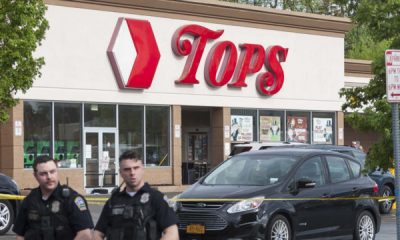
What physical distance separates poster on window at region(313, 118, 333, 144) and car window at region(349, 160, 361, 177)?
2334 centimetres

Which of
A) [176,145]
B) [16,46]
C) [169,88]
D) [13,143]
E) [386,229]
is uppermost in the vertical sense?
[16,46]

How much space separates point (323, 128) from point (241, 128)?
17.3 ft

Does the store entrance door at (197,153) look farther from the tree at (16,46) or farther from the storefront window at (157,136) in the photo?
the tree at (16,46)

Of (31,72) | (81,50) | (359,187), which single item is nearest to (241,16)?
(81,50)

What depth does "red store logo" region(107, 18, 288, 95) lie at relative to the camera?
31.2 m

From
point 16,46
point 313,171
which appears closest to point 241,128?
point 16,46

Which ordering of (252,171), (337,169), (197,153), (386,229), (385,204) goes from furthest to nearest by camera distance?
(197,153)
(385,204)
(386,229)
(337,169)
(252,171)

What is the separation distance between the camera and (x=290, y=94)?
3769 centimetres

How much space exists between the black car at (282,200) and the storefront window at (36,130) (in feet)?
49.6

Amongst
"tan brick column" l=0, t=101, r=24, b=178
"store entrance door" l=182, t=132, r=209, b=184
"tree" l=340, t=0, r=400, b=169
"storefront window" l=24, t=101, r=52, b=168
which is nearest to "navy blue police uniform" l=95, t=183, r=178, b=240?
"tree" l=340, t=0, r=400, b=169

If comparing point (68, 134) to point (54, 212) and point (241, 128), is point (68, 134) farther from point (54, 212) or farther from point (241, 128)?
point (54, 212)

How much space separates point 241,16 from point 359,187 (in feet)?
69.6

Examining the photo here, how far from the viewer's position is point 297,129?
38062mm

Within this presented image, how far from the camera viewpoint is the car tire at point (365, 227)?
579 inches
